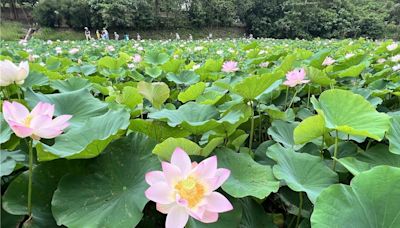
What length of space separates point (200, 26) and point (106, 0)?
610 centimetres

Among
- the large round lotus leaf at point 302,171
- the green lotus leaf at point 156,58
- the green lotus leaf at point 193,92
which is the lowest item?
the green lotus leaf at point 156,58

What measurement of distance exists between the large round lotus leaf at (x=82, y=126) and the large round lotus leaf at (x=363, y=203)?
33cm

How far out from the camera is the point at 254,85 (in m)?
0.78

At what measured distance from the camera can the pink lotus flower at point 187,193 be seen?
0.42 m

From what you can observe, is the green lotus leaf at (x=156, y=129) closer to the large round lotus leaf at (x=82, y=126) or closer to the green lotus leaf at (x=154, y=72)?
the large round lotus leaf at (x=82, y=126)

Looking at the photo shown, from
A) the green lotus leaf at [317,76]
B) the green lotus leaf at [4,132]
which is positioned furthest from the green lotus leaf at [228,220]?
the green lotus leaf at [317,76]

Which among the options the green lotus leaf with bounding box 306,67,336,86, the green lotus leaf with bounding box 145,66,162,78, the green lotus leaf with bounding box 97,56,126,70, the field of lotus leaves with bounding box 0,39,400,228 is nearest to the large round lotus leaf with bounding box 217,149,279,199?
the field of lotus leaves with bounding box 0,39,400,228

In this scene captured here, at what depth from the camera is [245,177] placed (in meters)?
0.60

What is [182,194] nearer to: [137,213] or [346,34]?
[137,213]

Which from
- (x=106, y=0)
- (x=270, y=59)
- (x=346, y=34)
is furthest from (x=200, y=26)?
(x=270, y=59)

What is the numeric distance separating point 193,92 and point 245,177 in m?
0.51

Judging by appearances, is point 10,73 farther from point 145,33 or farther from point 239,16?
point 239,16

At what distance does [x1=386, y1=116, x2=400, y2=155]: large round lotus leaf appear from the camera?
0.66 metres

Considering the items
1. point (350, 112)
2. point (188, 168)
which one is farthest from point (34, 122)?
point (350, 112)
